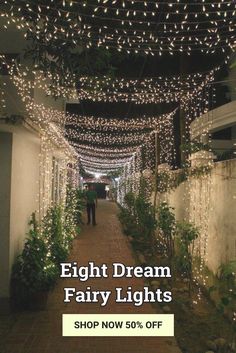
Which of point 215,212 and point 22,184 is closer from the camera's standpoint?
point 215,212

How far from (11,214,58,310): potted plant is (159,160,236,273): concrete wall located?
104 inches

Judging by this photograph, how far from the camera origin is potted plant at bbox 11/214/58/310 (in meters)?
6.20

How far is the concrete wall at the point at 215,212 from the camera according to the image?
5773 millimetres

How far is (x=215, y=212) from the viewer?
6.55m

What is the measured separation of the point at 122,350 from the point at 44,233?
3857 mm

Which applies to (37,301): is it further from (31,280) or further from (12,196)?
(12,196)

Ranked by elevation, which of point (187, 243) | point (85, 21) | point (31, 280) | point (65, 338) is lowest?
point (65, 338)

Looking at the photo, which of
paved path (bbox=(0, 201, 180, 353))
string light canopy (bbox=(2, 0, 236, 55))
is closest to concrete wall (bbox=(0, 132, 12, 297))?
paved path (bbox=(0, 201, 180, 353))

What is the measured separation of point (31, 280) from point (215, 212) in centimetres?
307

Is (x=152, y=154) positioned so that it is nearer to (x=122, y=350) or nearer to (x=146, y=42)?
(x=146, y=42)

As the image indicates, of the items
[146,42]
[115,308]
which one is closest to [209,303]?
[115,308]

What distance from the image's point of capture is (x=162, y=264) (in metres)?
9.60

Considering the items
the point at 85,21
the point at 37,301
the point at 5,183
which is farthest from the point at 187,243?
the point at 85,21

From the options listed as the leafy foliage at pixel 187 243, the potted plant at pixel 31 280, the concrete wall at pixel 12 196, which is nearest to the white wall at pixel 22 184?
the concrete wall at pixel 12 196
